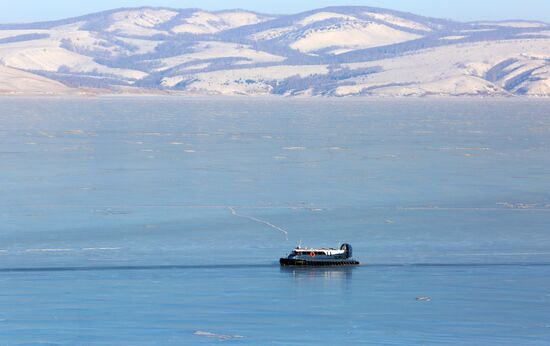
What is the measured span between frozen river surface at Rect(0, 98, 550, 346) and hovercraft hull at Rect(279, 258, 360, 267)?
32 centimetres

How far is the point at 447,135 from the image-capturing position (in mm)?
85125

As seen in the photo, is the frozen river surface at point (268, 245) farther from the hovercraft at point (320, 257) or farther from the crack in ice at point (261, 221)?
the hovercraft at point (320, 257)

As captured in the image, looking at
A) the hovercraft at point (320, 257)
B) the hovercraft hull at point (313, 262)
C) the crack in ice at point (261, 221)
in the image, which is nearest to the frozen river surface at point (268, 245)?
the crack in ice at point (261, 221)

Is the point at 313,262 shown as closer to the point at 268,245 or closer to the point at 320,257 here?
the point at 320,257

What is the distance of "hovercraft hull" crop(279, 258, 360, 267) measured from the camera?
3145cm

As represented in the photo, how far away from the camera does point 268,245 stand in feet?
112

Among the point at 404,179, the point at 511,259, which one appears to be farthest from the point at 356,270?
the point at 404,179

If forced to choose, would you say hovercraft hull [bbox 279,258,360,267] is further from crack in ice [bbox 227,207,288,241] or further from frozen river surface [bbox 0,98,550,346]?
crack in ice [bbox 227,207,288,241]

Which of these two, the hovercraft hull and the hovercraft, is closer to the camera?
the hovercraft hull

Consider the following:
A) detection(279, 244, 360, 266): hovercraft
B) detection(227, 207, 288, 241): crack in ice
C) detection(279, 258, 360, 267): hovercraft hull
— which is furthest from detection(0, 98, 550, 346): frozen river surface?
detection(279, 244, 360, 266): hovercraft

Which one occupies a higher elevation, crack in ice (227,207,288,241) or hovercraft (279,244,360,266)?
crack in ice (227,207,288,241)

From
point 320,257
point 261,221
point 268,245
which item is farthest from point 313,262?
point 261,221

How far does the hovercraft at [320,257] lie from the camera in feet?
104

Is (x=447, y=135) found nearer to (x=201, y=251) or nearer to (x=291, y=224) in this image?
(x=291, y=224)
